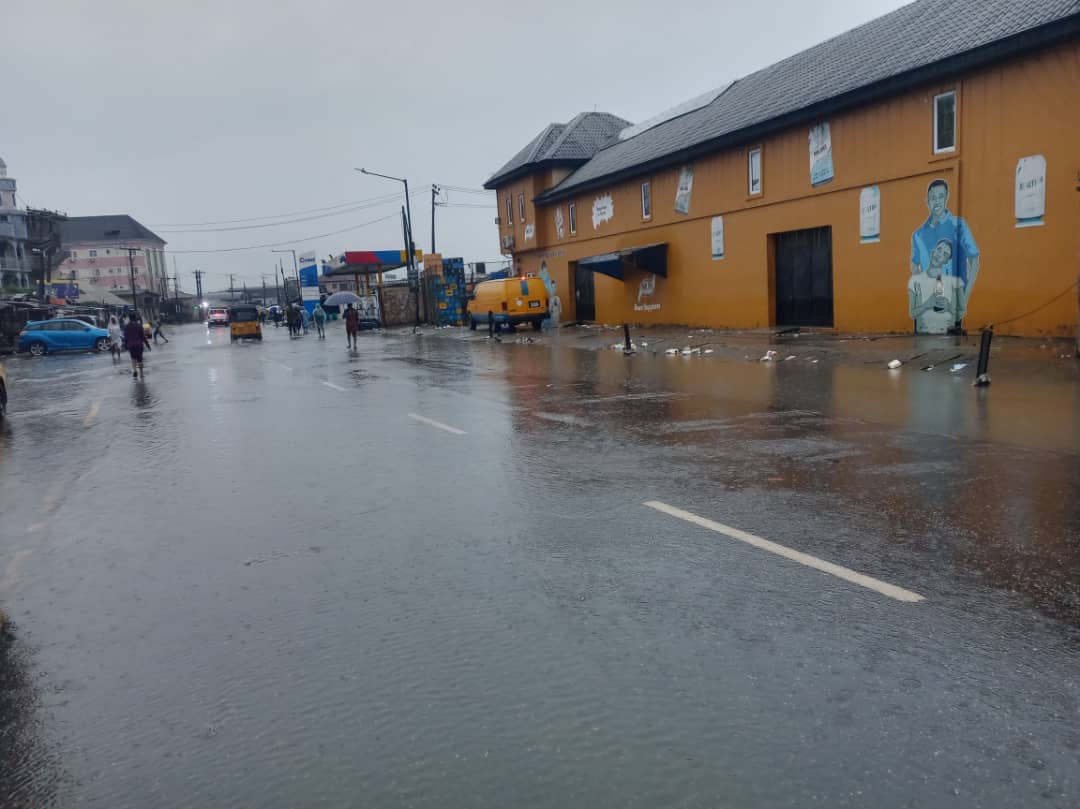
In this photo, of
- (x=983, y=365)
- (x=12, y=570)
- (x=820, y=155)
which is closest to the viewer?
(x=12, y=570)

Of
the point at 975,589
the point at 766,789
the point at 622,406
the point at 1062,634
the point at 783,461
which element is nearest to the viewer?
the point at 766,789

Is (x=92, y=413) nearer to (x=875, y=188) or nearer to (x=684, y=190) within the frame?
(x=875, y=188)

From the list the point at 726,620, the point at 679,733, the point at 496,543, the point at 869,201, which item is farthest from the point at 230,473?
the point at 869,201

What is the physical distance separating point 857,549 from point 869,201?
775 inches

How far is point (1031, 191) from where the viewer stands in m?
18.5

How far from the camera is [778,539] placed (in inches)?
222

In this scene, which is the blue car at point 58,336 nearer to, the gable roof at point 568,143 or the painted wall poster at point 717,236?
the gable roof at point 568,143

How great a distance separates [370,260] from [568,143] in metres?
20.7

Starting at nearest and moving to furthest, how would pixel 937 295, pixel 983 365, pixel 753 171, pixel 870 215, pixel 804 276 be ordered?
pixel 983 365 → pixel 937 295 → pixel 870 215 → pixel 804 276 → pixel 753 171

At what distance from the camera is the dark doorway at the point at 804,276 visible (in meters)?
25.1

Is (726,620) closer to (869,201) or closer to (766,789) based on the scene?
(766,789)

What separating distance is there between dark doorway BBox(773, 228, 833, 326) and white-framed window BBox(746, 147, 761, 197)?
162cm

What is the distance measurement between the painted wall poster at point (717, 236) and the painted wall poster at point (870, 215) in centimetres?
651

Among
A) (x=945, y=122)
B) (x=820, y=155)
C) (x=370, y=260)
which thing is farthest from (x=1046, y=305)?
(x=370, y=260)
